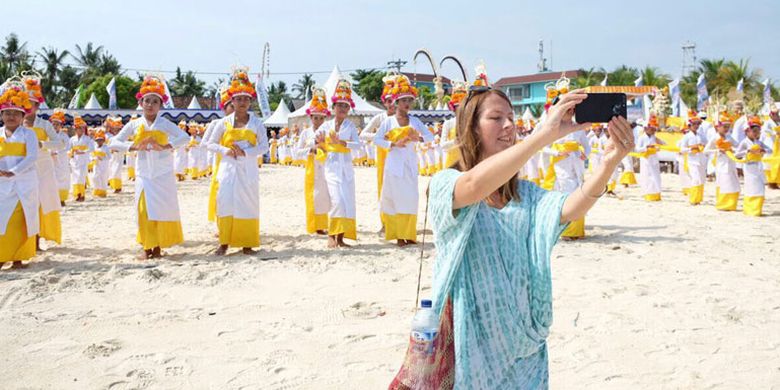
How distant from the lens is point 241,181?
302 inches

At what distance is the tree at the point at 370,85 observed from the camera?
59500mm

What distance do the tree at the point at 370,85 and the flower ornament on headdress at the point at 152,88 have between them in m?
51.8

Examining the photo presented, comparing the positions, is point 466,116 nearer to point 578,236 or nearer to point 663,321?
point 663,321

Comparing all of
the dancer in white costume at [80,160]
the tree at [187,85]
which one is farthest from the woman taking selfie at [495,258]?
the tree at [187,85]

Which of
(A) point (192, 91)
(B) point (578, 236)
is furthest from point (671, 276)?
(A) point (192, 91)

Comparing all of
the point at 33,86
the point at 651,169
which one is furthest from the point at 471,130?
the point at 651,169

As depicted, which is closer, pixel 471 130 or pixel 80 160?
pixel 471 130

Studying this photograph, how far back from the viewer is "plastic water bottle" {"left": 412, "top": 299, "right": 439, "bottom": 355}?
1.86 metres

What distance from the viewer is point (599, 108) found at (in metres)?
1.72

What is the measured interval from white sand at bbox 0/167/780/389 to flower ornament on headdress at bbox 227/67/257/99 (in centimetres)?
203

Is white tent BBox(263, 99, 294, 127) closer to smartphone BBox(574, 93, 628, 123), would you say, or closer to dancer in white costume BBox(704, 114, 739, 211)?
dancer in white costume BBox(704, 114, 739, 211)

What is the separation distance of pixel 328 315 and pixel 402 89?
4168mm

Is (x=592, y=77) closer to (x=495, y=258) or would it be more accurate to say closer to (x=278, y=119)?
(x=278, y=119)

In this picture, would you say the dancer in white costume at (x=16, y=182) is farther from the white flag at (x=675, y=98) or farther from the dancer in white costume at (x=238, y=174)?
the white flag at (x=675, y=98)
